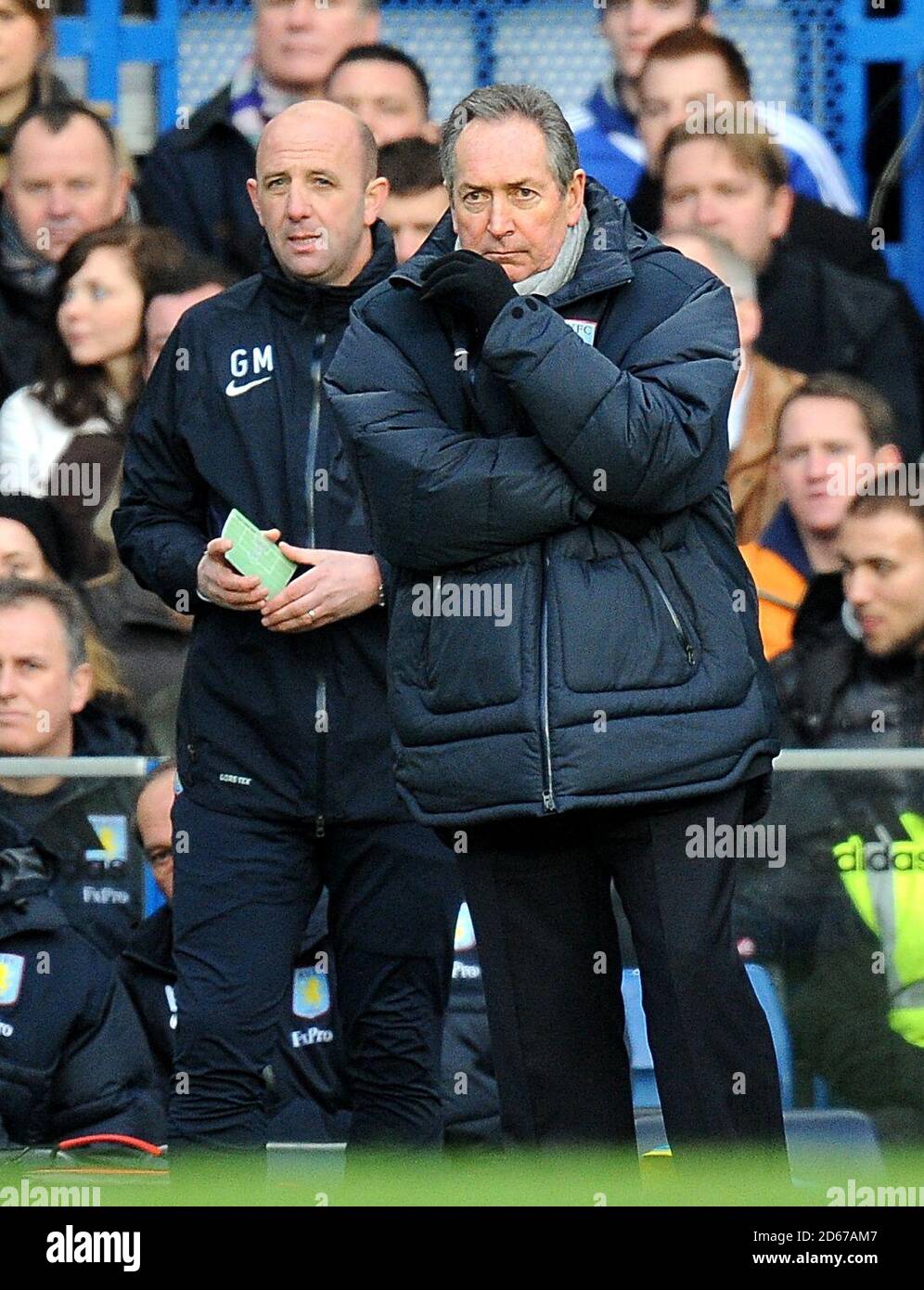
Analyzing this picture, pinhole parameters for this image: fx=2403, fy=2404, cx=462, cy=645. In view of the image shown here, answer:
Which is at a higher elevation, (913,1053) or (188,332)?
(188,332)

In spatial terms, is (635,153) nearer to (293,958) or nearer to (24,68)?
(24,68)

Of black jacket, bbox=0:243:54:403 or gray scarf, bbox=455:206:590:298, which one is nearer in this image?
gray scarf, bbox=455:206:590:298

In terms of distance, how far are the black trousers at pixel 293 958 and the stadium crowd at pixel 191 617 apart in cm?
73

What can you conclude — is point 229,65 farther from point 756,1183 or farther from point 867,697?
point 756,1183

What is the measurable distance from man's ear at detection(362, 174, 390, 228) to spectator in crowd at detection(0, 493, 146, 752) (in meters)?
1.61

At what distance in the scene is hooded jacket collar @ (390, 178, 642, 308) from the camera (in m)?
3.74

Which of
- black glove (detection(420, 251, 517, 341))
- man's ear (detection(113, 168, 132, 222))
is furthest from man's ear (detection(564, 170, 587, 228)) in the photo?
man's ear (detection(113, 168, 132, 222))

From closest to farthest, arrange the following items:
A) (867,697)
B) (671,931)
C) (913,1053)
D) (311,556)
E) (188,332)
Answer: (671,931), (311,556), (188,332), (913,1053), (867,697)

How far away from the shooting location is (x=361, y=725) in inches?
171

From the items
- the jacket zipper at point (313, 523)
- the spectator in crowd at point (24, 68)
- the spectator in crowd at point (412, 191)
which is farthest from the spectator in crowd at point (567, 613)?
the spectator in crowd at point (24, 68)

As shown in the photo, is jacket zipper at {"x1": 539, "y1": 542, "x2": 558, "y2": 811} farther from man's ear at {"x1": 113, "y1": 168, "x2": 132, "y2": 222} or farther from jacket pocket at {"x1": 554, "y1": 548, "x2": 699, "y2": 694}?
man's ear at {"x1": 113, "y1": 168, "x2": 132, "y2": 222}

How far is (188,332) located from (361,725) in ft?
2.71

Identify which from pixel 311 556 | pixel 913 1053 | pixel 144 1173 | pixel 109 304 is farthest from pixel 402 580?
pixel 109 304

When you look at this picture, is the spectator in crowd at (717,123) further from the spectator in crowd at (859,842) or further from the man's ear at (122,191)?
the man's ear at (122,191)
